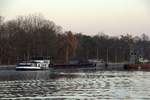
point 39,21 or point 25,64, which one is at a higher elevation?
point 39,21

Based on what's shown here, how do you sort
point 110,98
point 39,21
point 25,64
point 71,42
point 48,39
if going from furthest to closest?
point 71,42 < point 39,21 < point 48,39 < point 25,64 < point 110,98

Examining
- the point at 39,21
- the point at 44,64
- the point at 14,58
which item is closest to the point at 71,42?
the point at 39,21

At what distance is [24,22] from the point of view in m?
173

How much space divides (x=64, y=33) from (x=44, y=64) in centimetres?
5045

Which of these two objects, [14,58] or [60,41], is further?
[60,41]

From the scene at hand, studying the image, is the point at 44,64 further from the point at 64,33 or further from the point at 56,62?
the point at 64,33

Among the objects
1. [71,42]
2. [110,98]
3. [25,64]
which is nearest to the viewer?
[110,98]

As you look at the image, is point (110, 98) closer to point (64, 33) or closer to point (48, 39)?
point (48, 39)

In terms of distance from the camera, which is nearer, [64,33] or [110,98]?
[110,98]

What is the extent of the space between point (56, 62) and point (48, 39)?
1979 cm

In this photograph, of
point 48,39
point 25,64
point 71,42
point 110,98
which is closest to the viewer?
point 110,98

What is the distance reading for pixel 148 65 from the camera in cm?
18200

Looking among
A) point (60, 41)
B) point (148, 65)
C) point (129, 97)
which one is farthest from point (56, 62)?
point (129, 97)

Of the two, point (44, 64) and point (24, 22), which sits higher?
point (24, 22)
